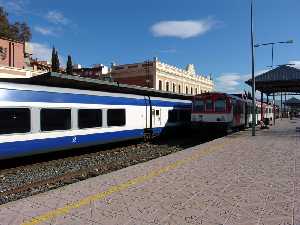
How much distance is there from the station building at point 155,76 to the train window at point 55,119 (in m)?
47.6

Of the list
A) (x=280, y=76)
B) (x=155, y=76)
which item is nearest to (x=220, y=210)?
(x=280, y=76)

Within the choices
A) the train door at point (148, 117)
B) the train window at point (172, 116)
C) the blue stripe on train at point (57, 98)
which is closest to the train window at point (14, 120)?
the blue stripe on train at point (57, 98)

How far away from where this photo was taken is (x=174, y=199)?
23.3 feet

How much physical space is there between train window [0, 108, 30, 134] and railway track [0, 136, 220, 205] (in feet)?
4.21

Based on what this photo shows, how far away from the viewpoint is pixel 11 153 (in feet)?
38.3

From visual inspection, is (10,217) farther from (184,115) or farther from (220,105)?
(184,115)

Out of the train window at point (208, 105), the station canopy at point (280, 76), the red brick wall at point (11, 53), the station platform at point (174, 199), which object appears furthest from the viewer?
the red brick wall at point (11, 53)

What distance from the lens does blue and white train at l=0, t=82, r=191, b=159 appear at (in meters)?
11.6

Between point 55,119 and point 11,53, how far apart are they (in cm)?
3354

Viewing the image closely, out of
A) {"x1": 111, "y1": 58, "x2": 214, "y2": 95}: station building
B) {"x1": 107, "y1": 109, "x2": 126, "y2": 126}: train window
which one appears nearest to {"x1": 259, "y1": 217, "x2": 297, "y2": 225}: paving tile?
{"x1": 107, "y1": 109, "x2": 126, "y2": 126}: train window

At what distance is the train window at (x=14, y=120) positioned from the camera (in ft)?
37.2

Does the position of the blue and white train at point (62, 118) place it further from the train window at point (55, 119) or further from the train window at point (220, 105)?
the train window at point (220, 105)

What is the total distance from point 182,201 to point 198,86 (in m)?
76.3

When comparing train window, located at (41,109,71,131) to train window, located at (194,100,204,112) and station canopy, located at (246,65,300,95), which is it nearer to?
train window, located at (194,100,204,112)
